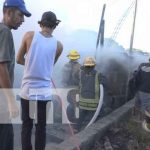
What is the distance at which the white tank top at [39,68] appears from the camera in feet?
13.6

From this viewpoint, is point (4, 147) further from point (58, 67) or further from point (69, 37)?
point (69, 37)

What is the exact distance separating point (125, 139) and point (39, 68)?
2270 mm

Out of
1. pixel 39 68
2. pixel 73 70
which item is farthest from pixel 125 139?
pixel 39 68

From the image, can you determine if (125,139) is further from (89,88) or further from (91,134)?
(89,88)

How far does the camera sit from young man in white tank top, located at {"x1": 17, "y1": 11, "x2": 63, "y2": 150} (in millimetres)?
4148

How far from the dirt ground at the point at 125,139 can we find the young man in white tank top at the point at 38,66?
4.44 ft

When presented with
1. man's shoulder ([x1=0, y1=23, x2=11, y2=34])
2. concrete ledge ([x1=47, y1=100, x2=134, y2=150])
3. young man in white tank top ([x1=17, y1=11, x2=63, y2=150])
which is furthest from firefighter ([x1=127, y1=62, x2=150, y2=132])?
man's shoulder ([x1=0, y1=23, x2=11, y2=34])

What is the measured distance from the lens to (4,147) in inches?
142

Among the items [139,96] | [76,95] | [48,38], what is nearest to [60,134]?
[76,95]

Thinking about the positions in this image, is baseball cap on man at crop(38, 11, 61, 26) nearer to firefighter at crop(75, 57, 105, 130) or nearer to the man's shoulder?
the man's shoulder

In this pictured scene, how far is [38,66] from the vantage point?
4184 mm

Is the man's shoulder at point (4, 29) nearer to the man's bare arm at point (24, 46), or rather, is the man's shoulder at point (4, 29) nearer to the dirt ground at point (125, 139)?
the man's bare arm at point (24, 46)

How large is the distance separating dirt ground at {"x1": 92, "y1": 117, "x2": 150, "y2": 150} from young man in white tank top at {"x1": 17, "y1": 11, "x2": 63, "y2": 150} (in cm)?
135

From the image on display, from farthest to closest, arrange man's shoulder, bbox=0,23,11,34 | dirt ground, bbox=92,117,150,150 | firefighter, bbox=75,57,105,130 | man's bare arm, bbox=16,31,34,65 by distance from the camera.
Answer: firefighter, bbox=75,57,105,130 → dirt ground, bbox=92,117,150,150 → man's bare arm, bbox=16,31,34,65 → man's shoulder, bbox=0,23,11,34
